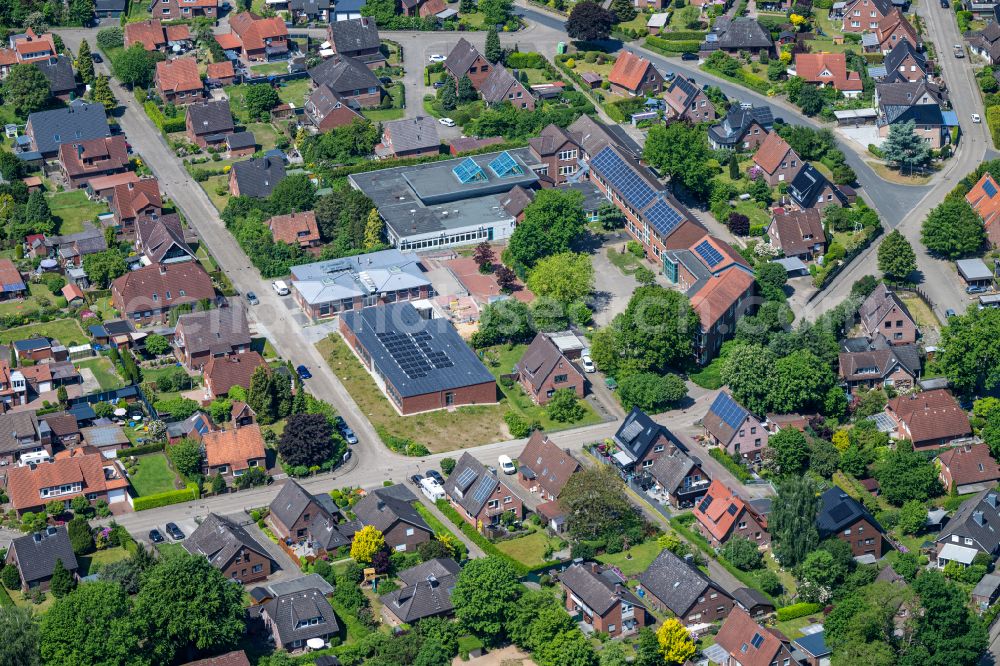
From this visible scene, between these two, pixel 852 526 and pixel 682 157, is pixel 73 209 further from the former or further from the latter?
pixel 852 526

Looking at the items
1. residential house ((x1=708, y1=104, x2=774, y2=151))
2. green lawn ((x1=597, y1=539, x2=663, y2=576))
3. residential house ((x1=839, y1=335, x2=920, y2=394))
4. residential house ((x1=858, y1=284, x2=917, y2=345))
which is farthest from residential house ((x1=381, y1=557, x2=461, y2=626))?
residential house ((x1=708, y1=104, x2=774, y2=151))

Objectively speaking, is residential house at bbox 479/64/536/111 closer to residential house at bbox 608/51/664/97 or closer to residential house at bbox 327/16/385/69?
residential house at bbox 608/51/664/97

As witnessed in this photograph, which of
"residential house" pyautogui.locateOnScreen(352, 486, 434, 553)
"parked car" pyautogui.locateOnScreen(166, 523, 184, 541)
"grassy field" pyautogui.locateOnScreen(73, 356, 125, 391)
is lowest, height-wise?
"grassy field" pyautogui.locateOnScreen(73, 356, 125, 391)

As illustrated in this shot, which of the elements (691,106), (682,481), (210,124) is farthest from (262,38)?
(682,481)

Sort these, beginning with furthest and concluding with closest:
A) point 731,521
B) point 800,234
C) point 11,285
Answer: point 800,234 → point 11,285 → point 731,521

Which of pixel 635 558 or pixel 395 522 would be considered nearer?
pixel 395 522

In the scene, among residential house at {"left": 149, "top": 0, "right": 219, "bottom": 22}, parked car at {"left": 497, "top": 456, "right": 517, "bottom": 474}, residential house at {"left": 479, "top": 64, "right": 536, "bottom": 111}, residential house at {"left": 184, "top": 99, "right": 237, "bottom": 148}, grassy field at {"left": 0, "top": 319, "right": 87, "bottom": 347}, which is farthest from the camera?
residential house at {"left": 149, "top": 0, "right": 219, "bottom": 22}

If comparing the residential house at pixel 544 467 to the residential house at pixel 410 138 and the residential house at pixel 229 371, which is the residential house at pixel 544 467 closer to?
the residential house at pixel 229 371

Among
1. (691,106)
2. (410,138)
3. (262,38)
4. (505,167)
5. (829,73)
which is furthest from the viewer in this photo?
(262,38)

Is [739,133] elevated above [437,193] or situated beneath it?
elevated above
